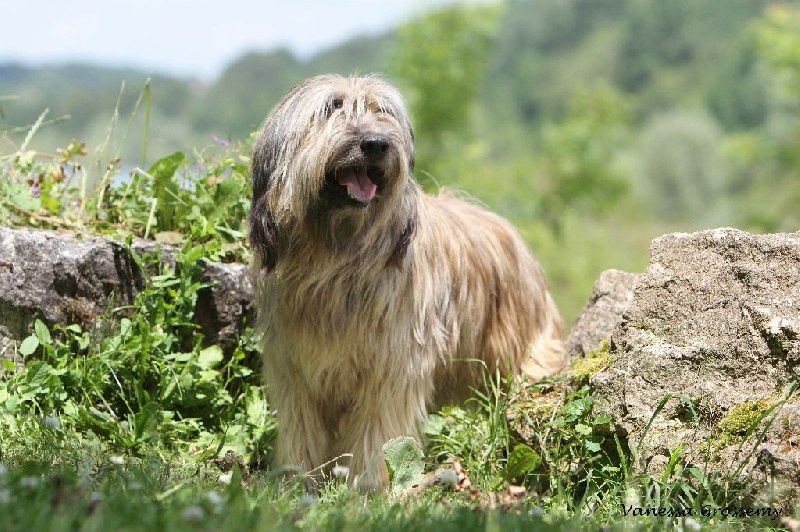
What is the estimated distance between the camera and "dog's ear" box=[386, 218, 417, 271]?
14.9 ft

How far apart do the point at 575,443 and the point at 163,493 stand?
2.16m

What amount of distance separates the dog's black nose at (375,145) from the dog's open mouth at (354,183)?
0.32 ft

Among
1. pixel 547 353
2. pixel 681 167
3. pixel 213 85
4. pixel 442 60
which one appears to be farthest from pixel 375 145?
pixel 213 85

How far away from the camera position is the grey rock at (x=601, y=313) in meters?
5.57

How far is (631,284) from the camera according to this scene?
5.91m

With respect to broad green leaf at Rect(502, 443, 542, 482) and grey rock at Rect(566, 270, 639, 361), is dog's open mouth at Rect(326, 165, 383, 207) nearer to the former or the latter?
broad green leaf at Rect(502, 443, 542, 482)

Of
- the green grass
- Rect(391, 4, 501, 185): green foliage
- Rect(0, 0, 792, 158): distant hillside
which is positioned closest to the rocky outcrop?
the green grass

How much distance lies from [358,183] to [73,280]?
2.03 metres

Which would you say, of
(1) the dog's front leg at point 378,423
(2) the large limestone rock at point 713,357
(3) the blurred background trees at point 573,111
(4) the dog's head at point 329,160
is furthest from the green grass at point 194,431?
(4) the dog's head at point 329,160

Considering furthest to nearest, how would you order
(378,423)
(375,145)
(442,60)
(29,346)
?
(442,60) < (29,346) < (378,423) < (375,145)

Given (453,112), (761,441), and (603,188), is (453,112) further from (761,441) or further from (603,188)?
(761,441)

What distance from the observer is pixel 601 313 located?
5711 millimetres

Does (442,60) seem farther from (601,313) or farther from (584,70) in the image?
(584,70)

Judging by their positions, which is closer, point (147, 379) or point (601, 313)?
point (147, 379)
